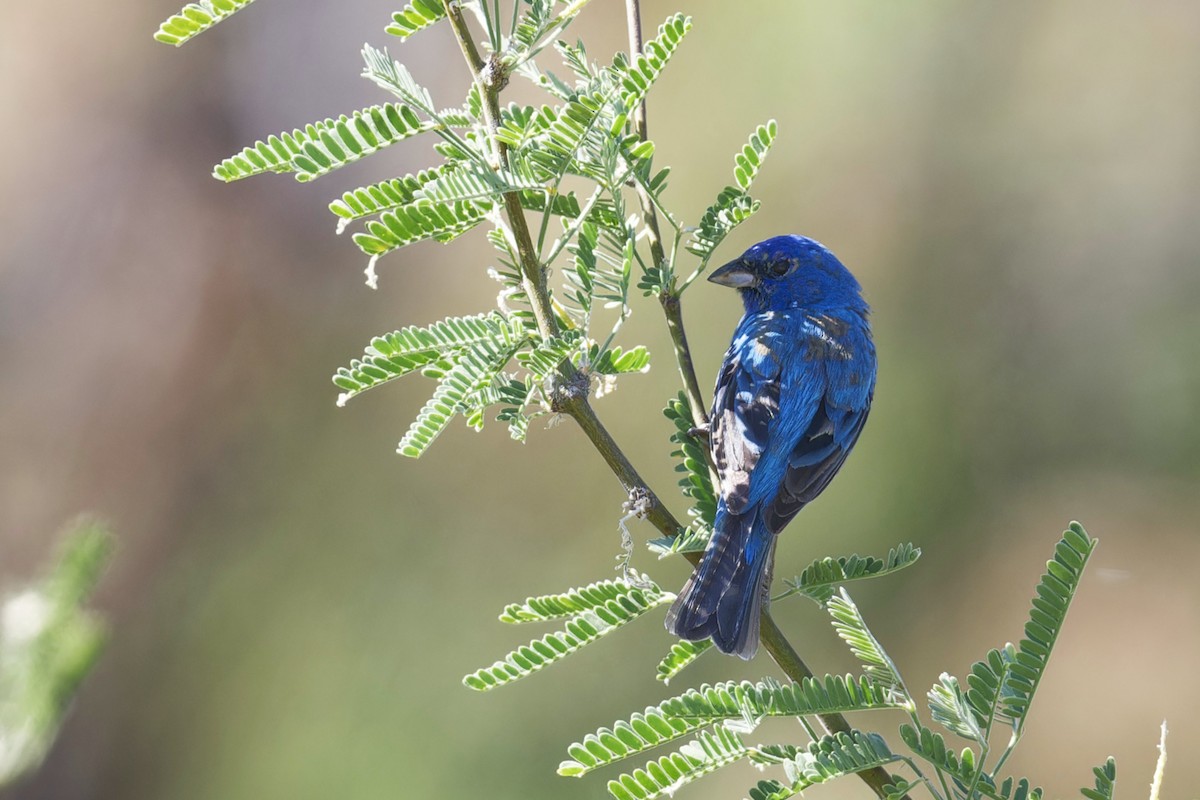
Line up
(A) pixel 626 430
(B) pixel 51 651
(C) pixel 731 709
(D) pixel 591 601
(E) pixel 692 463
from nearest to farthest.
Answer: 1. (B) pixel 51 651
2. (C) pixel 731 709
3. (D) pixel 591 601
4. (E) pixel 692 463
5. (A) pixel 626 430

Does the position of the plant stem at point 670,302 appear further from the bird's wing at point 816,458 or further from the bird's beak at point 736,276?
the bird's beak at point 736,276

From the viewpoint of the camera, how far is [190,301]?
24.2ft

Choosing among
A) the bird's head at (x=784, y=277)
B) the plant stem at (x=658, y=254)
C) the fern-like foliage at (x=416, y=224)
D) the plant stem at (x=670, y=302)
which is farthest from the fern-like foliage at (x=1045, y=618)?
the bird's head at (x=784, y=277)

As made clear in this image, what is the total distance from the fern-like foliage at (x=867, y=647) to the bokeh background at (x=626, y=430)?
333 centimetres

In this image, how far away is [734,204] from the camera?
2176 mm

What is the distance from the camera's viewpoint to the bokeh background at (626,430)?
5.45m

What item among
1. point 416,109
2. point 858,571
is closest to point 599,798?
point 858,571

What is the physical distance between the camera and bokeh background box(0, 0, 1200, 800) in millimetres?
5449

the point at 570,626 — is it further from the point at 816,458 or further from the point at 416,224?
the point at 816,458

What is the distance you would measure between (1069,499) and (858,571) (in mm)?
4211

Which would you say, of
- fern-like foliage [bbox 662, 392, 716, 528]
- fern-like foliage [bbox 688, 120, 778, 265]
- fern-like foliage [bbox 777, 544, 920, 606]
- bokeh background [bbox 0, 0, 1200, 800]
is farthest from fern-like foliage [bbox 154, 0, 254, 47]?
bokeh background [bbox 0, 0, 1200, 800]

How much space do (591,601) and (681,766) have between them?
408 mm

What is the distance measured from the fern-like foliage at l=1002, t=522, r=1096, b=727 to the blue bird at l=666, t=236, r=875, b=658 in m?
0.54

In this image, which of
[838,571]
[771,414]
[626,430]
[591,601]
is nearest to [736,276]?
[771,414]
